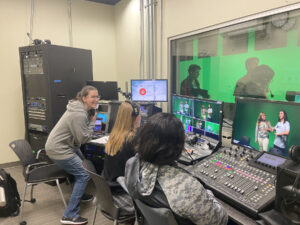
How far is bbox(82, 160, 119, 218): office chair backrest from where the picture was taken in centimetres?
137

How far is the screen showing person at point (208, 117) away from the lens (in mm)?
1702

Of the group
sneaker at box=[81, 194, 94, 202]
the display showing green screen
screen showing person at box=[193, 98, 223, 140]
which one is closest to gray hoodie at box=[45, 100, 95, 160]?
sneaker at box=[81, 194, 94, 202]

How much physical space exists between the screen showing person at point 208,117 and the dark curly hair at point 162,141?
0.78 m

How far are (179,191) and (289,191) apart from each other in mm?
449

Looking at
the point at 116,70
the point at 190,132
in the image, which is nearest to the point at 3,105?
the point at 116,70

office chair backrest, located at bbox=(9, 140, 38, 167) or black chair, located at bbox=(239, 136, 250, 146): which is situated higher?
black chair, located at bbox=(239, 136, 250, 146)

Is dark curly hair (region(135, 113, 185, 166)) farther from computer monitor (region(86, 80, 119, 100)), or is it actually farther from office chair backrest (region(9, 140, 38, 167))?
computer monitor (region(86, 80, 119, 100))

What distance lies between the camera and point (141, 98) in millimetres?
2861

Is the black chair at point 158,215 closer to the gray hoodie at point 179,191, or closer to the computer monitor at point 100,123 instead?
the gray hoodie at point 179,191

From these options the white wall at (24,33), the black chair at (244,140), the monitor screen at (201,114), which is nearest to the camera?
the black chair at (244,140)

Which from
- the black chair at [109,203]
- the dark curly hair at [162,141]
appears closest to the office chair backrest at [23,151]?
the black chair at [109,203]

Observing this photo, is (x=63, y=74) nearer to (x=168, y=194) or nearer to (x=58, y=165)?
(x=58, y=165)

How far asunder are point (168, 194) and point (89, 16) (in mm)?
3947

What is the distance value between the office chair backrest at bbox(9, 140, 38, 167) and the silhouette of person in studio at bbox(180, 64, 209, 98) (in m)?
2.02
